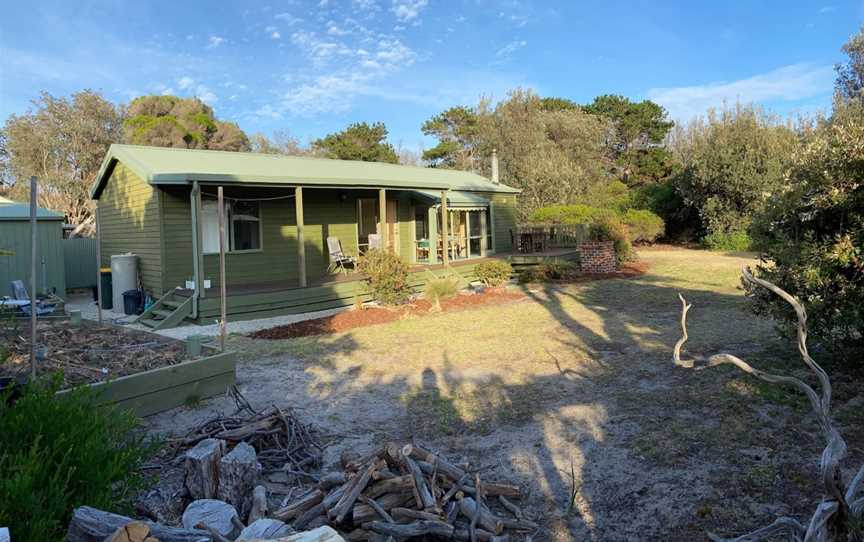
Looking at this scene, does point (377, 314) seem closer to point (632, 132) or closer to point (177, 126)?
point (177, 126)

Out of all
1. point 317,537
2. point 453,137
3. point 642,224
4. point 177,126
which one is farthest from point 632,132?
point 317,537

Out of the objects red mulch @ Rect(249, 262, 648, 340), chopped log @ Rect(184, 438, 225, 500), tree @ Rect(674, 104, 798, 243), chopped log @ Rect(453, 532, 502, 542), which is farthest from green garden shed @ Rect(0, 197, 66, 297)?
tree @ Rect(674, 104, 798, 243)

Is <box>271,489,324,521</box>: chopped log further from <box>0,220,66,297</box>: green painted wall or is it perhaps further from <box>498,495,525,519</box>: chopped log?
<box>0,220,66,297</box>: green painted wall

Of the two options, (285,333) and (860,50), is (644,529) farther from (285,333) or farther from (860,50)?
(860,50)

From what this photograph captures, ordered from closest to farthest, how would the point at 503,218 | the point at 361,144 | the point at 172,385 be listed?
the point at 172,385
the point at 503,218
the point at 361,144

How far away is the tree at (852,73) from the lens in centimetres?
2423

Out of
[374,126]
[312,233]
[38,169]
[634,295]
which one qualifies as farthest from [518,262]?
[374,126]

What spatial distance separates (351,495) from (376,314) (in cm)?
815

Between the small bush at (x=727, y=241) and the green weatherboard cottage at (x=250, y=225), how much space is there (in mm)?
12397

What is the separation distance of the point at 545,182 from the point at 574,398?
21.0 m

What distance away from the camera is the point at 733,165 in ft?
73.6

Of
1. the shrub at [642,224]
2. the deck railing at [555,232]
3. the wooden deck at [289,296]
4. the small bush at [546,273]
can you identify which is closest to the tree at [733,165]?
the shrub at [642,224]

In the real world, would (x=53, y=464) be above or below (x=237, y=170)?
below

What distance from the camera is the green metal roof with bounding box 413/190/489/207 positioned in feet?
56.1
